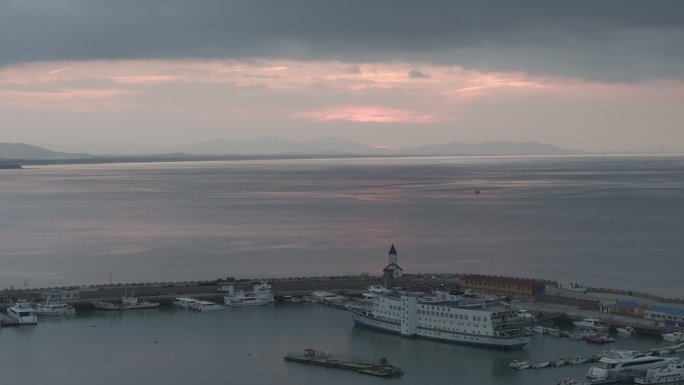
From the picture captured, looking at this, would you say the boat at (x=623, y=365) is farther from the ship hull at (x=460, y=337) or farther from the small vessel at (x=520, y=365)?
the ship hull at (x=460, y=337)

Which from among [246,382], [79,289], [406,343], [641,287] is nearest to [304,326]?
[406,343]

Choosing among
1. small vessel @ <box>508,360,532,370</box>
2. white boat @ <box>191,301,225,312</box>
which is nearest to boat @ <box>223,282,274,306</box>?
white boat @ <box>191,301,225,312</box>

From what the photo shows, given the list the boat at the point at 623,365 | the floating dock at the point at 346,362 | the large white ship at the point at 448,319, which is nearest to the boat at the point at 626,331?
the large white ship at the point at 448,319

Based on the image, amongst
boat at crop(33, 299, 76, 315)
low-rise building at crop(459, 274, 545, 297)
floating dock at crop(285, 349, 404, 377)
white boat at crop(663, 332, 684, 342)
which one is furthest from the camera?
low-rise building at crop(459, 274, 545, 297)

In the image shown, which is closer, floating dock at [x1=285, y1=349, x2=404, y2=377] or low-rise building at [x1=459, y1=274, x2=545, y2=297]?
floating dock at [x1=285, y1=349, x2=404, y2=377]

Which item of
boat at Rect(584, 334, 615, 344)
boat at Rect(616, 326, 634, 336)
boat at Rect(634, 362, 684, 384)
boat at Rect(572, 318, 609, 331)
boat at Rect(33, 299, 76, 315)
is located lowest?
boat at Rect(634, 362, 684, 384)

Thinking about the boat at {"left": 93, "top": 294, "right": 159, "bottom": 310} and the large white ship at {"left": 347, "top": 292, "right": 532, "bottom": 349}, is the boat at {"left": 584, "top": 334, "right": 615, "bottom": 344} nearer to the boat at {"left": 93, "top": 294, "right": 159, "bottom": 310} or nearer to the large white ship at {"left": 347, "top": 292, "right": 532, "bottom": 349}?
the large white ship at {"left": 347, "top": 292, "right": 532, "bottom": 349}

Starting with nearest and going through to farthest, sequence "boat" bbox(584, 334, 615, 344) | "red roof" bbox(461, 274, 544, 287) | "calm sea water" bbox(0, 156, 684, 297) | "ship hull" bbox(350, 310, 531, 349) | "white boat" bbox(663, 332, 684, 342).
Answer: "ship hull" bbox(350, 310, 531, 349), "white boat" bbox(663, 332, 684, 342), "boat" bbox(584, 334, 615, 344), "red roof" bbox(461, 274, 544, 287), "calm sea water" bbox(0, 156, 684, 297)
